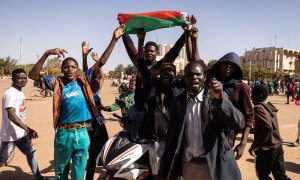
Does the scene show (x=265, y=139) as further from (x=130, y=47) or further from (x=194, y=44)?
(x=130, y=47)

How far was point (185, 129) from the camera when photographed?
8.43 ft

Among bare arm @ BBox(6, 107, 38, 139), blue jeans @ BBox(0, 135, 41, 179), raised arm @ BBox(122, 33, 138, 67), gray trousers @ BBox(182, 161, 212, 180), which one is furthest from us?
blue jeans @ BBox(0, 135, 41, 179)

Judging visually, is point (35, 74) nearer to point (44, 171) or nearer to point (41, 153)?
point (44, 171)

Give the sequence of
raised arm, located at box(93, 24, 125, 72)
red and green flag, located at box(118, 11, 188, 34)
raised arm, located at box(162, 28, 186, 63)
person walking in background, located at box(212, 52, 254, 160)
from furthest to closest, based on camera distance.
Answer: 1. red and green flag, located at box(118, 11, 188, 34)
2. raised arm, located at box(162, 28, 186, 63)
3. raised arm, located at box(93, 24, 125, 72)
4. person walking in background, located at box(212, 52, 254, 160)

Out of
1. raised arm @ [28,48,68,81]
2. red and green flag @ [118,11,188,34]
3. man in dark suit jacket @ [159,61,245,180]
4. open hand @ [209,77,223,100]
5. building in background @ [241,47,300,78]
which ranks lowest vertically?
man in dark suit jacket @ [159,61,245,180]

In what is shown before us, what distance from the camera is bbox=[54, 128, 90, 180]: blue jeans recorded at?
350cm

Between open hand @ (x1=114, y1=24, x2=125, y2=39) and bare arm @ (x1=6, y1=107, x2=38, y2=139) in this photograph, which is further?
bare arm @ (x1=6, y1=107, x2=38, y2=139)

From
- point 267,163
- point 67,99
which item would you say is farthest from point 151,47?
point 267,163

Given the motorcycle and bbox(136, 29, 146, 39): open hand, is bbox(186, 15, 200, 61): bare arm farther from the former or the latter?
the motorcycle

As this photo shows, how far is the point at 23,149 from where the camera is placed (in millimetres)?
4656

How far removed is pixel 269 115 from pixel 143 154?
5.58ft

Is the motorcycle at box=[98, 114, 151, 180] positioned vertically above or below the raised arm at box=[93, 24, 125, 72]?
below

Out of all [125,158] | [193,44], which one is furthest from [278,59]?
[125,158]

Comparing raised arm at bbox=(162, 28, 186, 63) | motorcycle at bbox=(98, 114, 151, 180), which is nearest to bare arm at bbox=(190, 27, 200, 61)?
raised arm at bbox=(162, 28, 186, 63)
